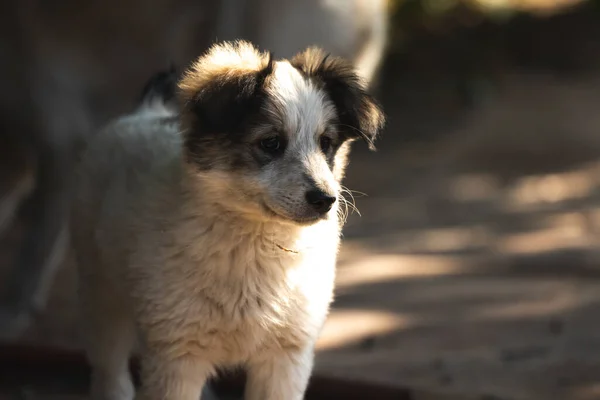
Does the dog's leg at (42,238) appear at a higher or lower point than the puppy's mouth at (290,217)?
higher

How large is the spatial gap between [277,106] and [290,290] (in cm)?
65

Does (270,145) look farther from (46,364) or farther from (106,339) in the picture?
(46,364)

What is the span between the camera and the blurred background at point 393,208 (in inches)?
208

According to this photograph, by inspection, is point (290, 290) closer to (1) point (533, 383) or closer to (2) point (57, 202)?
(1) point (533, 383)

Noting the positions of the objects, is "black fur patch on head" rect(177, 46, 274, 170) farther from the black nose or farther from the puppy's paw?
the puppy's paw

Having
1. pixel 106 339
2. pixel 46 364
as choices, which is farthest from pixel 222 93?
pixel 46 364

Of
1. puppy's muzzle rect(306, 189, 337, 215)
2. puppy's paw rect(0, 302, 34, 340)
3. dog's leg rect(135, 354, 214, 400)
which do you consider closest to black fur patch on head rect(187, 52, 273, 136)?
puppy's muzzle rect(306, 189, 337, 215)

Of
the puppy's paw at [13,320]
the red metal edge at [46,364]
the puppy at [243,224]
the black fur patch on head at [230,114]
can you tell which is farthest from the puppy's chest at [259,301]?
the puppy's paw at [13,320]

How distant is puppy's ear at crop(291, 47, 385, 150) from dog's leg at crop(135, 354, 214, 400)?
0.96m

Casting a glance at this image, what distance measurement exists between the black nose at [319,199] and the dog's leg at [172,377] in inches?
27.7

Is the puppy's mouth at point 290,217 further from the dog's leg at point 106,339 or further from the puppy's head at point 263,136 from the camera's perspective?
the dog's leg at point 106,339

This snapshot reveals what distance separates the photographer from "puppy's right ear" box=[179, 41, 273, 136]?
3.49 meters

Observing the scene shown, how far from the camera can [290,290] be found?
12.1ft

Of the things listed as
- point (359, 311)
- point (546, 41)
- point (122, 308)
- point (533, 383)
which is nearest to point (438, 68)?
point (546, 41)
